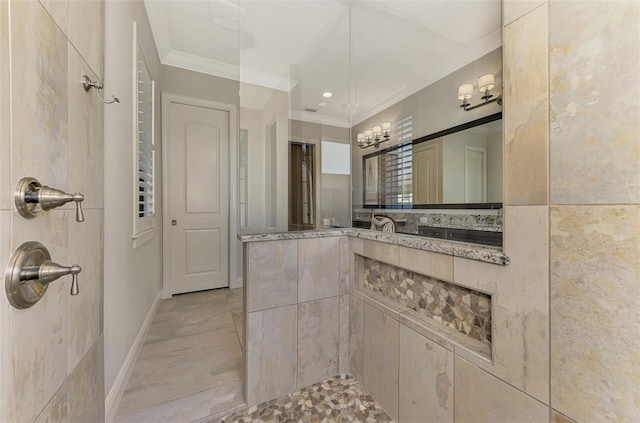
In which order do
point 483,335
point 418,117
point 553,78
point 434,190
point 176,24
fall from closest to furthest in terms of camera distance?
point 553,78 → point 483,335 → point 434,190 → point 418,117 → point 176,24

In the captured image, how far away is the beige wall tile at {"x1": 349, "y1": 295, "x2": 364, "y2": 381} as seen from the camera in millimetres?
1537

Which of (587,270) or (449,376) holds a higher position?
(587,270)

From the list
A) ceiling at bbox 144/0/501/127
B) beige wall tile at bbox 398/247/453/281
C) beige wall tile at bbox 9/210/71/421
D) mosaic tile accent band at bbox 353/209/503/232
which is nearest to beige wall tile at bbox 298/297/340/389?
beige wall tile at bbox 398/247/453/281

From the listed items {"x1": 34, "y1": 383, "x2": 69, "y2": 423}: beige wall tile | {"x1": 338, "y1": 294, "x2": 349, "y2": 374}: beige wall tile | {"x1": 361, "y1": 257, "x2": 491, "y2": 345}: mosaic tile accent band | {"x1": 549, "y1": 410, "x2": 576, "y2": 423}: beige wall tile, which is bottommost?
{"x1": 338, "y1": 294, "x2": 349, "y2": 374}: beige wall tile

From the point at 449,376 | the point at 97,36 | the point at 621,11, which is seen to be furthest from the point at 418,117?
the point at 97,36

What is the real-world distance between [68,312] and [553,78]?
1.63 meters

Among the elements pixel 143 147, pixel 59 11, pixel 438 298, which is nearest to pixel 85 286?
pixel 59 11

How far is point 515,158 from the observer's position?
2.70 feet

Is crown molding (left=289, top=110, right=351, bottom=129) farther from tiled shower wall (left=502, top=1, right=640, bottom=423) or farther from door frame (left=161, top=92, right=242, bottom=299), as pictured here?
door frame (left=161, top=92, right=242, bottom=299)

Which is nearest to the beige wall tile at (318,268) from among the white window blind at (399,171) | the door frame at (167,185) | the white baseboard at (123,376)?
the white window blind at (399,171)

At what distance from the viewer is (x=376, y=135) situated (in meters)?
2.24

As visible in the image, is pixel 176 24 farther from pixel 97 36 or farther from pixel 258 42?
pixel 97 36

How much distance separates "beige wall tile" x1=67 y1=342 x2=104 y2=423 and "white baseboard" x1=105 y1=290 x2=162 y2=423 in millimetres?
206

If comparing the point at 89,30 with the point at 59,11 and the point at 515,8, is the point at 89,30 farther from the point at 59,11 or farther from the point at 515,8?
the point at 515,8
